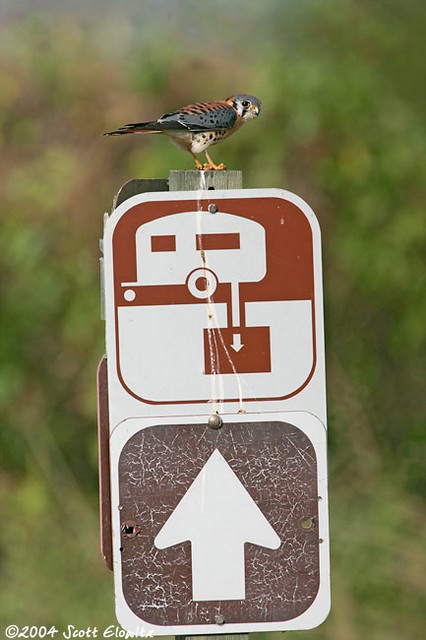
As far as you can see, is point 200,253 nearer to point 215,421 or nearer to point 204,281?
point 204,281

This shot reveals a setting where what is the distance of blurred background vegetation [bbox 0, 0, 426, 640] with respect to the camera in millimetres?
4316

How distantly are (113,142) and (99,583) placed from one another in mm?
2809

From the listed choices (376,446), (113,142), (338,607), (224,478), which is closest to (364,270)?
(376,446)

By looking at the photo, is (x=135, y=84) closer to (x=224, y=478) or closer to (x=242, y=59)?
(x=242, y=59)

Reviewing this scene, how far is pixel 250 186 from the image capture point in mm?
5422

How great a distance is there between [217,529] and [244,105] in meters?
1.13

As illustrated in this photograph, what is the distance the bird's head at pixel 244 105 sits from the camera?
104 inches

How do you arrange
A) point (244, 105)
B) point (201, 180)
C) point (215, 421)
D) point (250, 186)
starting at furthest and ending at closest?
point (250, 186)
point (244, 105)
point (201, 180)
point (215, 421)

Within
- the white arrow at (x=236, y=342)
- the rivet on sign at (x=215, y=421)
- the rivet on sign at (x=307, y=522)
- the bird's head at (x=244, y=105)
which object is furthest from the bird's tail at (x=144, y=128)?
the rivet on sign at (x=307, y=522)

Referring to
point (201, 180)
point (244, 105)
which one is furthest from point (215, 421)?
point (244, 105)

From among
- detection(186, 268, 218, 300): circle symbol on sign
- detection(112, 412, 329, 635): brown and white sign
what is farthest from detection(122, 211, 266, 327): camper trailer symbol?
detection(112, 412, 329, 635): brown and white sign

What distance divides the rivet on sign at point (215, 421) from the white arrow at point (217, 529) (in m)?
0.05

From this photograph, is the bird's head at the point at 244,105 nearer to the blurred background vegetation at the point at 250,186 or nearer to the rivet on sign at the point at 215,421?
the rivet on sign at the point at 215,421

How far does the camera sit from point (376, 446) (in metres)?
4.60
